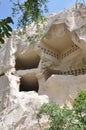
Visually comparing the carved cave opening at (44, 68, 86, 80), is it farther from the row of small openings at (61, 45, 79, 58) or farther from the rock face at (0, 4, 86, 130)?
the row of small openings at (61, 45, 79, 58)

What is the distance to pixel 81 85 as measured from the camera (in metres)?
7.89

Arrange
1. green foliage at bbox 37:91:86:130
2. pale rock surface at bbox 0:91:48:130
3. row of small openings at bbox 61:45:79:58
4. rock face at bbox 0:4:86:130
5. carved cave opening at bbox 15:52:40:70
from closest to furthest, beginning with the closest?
green foliage at bbox 37:91:86:130
pale rock surface at bbox 0:91:48:130
rock face at bbox 0:4:86:130
row of small openings at bbox 61:45:79:58
carved cave opening at bbox 15:52:40:70

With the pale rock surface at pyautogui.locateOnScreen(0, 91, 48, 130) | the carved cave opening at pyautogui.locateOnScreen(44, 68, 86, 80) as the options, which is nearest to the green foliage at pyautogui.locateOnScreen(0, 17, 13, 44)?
the pale rock surface at pyautogui.locateOnScreen(0, 91, 48, 130)

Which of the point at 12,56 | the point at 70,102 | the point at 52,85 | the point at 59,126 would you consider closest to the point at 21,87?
the point at 12,56

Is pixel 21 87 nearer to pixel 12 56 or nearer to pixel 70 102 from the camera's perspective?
pixel 12 56

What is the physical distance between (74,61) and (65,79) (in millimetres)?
906

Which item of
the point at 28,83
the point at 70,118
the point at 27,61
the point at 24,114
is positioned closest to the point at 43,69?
the point at 28,83

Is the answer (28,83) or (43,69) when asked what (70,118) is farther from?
(28,83)

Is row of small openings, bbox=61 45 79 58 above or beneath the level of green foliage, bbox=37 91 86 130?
beneath

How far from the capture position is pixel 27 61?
9.75 metres

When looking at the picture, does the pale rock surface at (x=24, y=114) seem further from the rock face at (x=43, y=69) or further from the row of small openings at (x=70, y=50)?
the row of small openings at (x=70, y=50)

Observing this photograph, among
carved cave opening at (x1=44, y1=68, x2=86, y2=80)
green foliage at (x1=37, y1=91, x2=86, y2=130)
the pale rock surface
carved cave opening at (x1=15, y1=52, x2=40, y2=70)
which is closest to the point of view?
green foliage at (x1=37, y1=91, x2=86, y2=130)

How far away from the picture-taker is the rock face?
25.2 ft

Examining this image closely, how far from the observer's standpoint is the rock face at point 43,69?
7668mm
